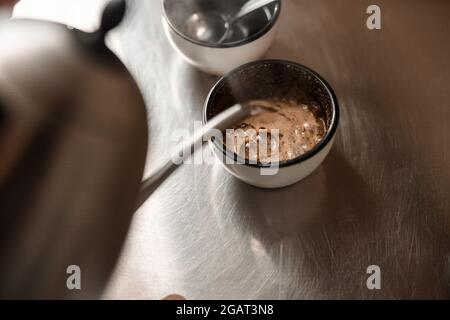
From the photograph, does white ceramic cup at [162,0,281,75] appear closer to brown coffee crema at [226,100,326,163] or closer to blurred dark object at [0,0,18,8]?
brown coffee crema at [226,100,326,163]

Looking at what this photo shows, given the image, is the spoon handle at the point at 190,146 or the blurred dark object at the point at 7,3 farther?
the blurred dark object at the point at 7,3

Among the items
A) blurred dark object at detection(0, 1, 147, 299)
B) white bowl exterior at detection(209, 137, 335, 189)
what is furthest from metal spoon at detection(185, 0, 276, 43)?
white bowl exterior at detection(209, 137, 335, 189)

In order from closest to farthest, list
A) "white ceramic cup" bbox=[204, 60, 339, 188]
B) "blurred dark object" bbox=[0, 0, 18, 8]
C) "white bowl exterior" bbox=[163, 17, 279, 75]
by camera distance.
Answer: "white ceramic cup" bbox=[204, 60, 339, 188] → "white bowl exterior" bbox=[163, 17, 279, 75] → "blurred dark object" bbox=[0, 0, 18, 8]

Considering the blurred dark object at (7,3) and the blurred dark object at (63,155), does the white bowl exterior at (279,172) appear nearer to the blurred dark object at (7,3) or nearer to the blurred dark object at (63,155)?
the blurred dark object at (63,155)

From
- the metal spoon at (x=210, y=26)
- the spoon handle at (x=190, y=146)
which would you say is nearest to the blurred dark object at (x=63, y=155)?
the spoon handle at (x=190, y=146)

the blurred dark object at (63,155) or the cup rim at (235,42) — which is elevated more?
the cup rim at (235,42)

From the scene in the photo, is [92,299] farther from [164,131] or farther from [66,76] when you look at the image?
[66,76]
